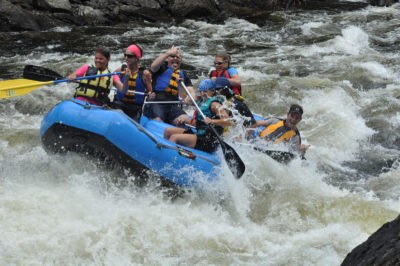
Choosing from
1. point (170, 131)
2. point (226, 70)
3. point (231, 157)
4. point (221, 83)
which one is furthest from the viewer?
point (226, 70)

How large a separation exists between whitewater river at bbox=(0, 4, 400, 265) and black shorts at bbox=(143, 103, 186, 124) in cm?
114

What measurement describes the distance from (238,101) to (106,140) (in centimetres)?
154

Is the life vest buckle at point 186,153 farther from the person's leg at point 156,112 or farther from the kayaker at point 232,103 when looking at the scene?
the person's leg at point 156,112

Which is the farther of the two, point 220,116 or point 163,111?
point 163,111

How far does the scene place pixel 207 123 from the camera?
4.76 meters

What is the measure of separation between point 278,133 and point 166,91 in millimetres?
1460

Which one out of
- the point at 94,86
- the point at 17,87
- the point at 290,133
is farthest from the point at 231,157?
the point at 17,87

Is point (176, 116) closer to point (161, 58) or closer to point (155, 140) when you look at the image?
point (161, 58)

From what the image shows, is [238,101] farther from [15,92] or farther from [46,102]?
[46,102]

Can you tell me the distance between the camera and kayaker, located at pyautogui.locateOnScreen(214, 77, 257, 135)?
4980 mm

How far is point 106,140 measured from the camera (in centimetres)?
454

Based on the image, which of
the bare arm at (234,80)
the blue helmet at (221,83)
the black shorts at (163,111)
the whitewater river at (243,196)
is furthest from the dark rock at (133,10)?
the blue helmet at (221,83)

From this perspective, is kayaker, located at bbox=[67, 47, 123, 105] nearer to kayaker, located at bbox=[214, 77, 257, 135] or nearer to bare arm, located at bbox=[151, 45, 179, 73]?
bare arm, located at bbox=[151, 45, 179, 73]

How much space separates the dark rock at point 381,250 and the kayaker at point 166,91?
10.8ft
